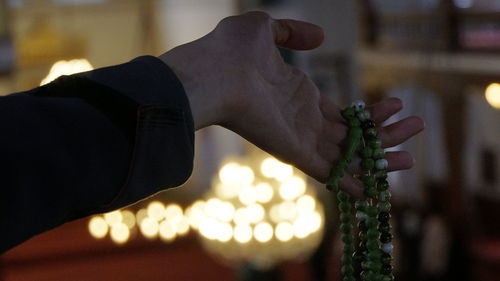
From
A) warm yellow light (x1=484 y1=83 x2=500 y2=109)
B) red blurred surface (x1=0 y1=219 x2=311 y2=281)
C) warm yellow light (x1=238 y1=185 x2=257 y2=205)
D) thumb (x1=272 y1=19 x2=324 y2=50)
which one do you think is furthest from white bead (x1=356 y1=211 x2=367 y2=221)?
warm yellow light (x1=484 y1=83 x2=500 y2=109)

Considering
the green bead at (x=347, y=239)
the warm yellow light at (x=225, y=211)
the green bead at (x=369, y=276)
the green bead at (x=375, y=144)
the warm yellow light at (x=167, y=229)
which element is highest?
the warm yellow light at (x=167, y=229)

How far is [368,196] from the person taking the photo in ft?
2.50

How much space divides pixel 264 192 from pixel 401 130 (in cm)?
158

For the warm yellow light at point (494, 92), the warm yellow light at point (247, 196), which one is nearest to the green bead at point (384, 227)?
the warm yellow light at point (247, 196)

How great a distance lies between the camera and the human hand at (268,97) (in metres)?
0.67

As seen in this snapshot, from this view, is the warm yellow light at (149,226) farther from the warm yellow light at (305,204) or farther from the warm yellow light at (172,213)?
the warm yellow light at (305,204)

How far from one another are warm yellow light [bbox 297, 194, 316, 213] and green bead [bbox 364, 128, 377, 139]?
1663mm

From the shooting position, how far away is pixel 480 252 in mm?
4320

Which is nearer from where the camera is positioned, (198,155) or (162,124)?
(162,124)

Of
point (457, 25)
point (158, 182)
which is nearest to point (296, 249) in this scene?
point (158, 182)

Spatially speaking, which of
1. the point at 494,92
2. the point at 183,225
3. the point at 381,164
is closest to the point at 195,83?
the point at 381,164

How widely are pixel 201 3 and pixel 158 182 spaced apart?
4343 mm

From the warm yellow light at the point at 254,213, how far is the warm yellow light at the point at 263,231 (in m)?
0.02

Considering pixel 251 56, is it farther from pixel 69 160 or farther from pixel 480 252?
pixel 480 252
